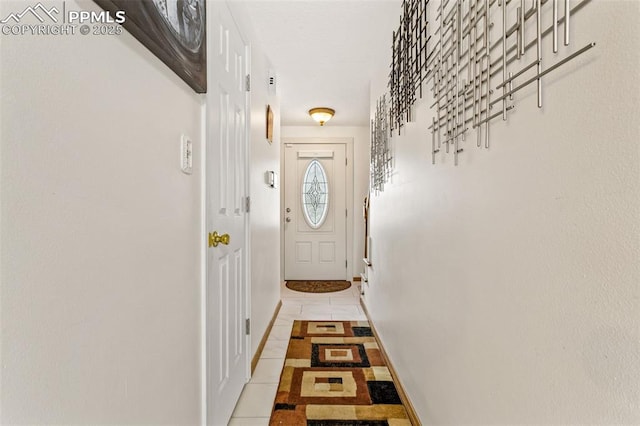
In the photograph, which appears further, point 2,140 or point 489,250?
point 489,250

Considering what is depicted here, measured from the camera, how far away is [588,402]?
22.9 inches

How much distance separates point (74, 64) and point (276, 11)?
1.79 m

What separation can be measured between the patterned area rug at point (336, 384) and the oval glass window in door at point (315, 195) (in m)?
2.47

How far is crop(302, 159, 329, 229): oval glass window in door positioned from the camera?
203 inches

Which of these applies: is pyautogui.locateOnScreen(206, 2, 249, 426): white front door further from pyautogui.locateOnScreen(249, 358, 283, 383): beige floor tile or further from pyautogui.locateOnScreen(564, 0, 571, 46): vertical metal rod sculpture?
pyautogui.locateOnScreen(564, 0, 571, 46): vertical metal rod sculpture

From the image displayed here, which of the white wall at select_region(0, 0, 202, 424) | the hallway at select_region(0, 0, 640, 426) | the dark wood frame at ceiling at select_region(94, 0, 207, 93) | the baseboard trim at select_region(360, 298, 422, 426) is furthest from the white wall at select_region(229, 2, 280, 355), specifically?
the white wall at select_region(0, 0, 202, 424)

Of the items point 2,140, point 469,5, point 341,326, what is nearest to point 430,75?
point 469,5

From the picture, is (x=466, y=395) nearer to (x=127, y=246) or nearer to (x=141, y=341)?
(x=141, y=341)

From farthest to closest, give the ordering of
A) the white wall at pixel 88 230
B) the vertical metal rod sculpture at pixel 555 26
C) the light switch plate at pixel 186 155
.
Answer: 1. the light switch plate at pixel 186 155
2. the vertical metal rod sculpture at pixel 555 26
3. the white wall at pixel 88 230

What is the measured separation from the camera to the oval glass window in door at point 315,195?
5.16 metres

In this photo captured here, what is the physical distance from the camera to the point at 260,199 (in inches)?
99.9

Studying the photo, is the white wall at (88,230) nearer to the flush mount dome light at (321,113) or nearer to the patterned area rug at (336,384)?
the patterned area rug at (336,384)

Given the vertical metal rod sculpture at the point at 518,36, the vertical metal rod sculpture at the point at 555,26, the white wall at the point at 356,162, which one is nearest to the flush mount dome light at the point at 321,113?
the white wall at the point at 356,162

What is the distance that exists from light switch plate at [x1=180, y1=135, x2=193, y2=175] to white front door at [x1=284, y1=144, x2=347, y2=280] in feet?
13.0
